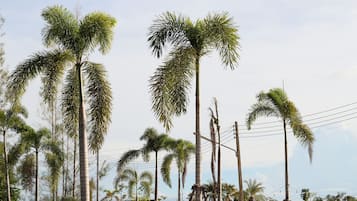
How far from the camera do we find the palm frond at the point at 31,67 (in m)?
18.0

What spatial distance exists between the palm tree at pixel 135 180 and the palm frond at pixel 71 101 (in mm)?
29311

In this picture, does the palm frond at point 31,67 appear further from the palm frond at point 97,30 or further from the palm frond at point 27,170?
the palm frond at point 27,170

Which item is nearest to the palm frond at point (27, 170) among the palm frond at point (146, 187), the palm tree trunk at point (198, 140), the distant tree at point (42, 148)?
the distant tree at point (42, 148)

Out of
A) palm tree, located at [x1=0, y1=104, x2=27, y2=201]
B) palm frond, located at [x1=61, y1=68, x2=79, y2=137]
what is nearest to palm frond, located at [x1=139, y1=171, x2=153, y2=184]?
palm tree, located at [x1=0, y1=104, x2=27, y2=201]

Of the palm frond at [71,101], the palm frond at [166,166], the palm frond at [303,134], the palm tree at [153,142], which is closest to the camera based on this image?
the palm frond at [71,101]

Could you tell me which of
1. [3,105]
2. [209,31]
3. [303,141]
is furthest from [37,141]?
[209,31]

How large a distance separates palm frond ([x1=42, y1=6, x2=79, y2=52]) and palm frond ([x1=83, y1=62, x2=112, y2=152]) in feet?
2.58

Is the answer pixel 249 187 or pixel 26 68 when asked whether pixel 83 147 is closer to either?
pixel 26 68

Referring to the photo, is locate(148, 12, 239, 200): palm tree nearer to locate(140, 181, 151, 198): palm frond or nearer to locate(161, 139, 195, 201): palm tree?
locate(161, 139, 195, 201): palm tree

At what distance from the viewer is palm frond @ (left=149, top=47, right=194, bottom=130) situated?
682 inches

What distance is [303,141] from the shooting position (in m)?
28.5

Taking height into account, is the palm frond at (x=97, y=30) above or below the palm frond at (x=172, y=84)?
above

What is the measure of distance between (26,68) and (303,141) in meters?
14.5

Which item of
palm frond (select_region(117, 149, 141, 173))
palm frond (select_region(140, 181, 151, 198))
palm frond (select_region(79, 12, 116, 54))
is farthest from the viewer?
palm frond (select_region(140, 181, 151, 198))
